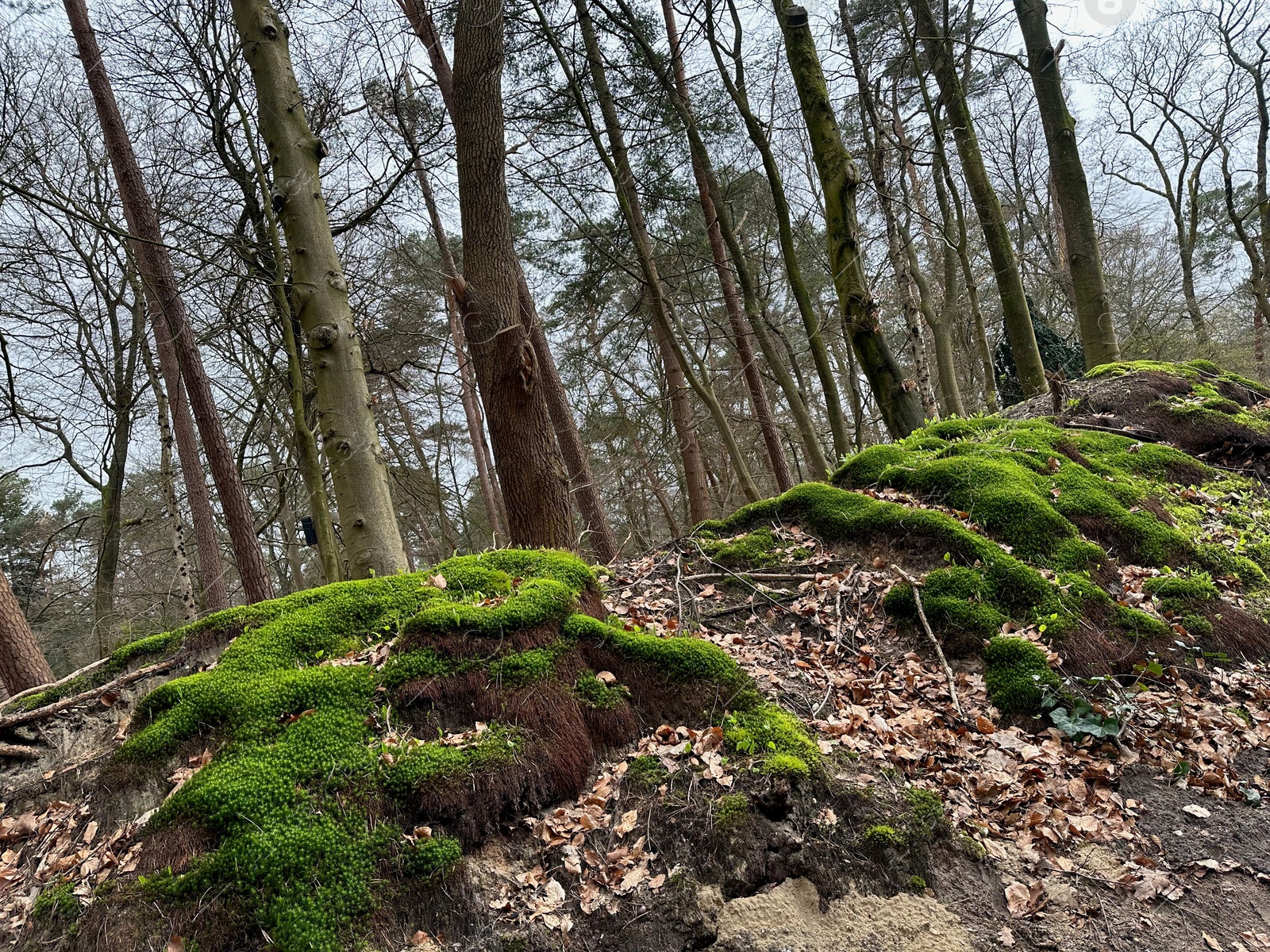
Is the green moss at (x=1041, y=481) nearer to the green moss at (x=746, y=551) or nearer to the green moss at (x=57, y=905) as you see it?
the green moss at (x=746, y=551)

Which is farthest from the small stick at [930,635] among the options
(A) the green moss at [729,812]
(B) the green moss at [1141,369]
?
(B) the green moss at [1141,369]

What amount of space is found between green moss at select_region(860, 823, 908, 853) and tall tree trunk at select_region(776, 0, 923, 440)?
473 centimetres

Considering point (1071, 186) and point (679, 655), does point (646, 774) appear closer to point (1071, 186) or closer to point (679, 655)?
point (679, 655)

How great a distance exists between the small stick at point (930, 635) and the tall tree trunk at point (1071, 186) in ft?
21.0

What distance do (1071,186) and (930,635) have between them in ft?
24.3

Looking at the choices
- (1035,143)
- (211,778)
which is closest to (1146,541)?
(211,778)

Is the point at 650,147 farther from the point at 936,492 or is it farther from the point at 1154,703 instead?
the point at 1154,703

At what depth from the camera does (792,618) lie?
13.4ft

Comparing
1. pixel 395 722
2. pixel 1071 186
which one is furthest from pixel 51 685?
pixel 1071 186

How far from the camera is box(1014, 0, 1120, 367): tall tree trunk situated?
8172 millimetres

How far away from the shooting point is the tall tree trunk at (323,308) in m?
4.35

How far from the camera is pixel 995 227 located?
7.92m

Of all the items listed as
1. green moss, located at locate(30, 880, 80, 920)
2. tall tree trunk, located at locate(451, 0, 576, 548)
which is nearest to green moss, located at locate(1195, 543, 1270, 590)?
tall tree trunk, located at locate(451, 0, 576, 548)

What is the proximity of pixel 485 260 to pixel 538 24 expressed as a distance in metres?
4.32
